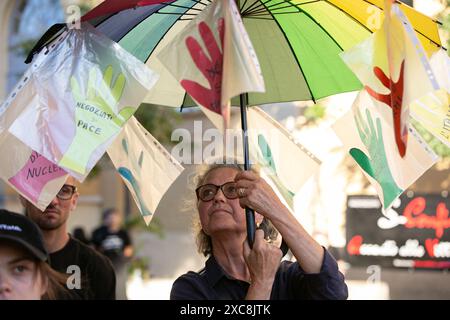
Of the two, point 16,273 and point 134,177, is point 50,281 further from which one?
point 134,177

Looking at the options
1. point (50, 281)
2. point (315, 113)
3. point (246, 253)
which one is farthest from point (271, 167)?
point (315, 113)

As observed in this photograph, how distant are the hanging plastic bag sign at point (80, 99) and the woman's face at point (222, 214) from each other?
1.67 ft

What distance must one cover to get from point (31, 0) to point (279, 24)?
10938mm

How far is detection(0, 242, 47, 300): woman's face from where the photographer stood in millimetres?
2621

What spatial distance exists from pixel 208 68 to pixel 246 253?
0.64 meters

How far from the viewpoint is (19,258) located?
264 centimetres

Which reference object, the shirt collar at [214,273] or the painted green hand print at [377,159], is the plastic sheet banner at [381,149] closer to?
the painted green hand print at [377,159]

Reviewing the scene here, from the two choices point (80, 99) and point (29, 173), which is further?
point (29, 173)

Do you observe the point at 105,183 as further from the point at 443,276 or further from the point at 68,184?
the point at 68,184

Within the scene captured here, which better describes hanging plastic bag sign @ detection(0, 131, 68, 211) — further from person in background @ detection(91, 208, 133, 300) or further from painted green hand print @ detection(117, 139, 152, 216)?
person in background @ detection(91, 208, 133, 300)

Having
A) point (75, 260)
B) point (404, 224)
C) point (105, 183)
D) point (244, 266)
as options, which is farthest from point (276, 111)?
point (244, 266)

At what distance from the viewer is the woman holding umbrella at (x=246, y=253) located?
3.01 metres

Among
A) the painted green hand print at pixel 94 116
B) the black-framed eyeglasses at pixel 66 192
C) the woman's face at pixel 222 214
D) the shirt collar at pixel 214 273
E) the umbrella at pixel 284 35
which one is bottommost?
the shirt collar at pixel 214 273

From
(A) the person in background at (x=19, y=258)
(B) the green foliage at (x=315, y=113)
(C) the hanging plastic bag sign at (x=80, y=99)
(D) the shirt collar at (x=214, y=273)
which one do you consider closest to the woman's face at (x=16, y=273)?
(A) the person in background at (x=19, y=258)
